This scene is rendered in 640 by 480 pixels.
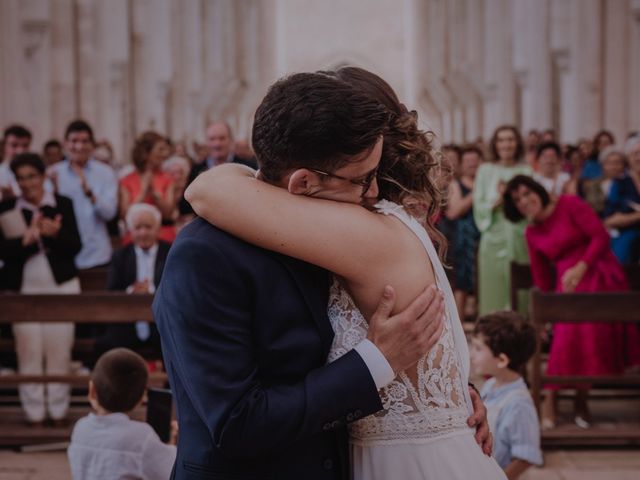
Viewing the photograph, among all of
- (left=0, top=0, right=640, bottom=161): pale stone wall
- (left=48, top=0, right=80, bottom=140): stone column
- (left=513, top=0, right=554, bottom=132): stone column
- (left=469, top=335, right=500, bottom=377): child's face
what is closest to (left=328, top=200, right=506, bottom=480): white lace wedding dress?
(left=0, top=0, right=640, bottom=161): pale stone wall

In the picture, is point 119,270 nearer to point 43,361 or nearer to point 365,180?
point 43,361

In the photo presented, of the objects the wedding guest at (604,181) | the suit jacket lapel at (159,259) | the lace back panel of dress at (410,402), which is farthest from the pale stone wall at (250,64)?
the wedding guest at (604,181)

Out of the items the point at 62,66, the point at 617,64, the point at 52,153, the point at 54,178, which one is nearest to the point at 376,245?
the point at 54,178

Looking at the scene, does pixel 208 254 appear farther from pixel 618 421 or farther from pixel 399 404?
pixel 618 421

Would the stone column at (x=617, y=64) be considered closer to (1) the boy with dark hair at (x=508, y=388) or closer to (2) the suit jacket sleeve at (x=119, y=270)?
(2) the suit jacket sleeve at (x=119, y=270)

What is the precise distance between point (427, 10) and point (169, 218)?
48.7 metres

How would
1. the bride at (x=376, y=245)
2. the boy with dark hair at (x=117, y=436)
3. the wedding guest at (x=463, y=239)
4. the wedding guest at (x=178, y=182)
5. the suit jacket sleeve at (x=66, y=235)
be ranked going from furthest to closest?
1. the wedding guest at (x=463, y=239)
2. the wedding guest at (x=178, y=182)
3. the suit jacket sleeve at (x=66, y=235)
4. the boy with dark hair at (x=117, y=436)
5. the bride at (x=376, y=245)

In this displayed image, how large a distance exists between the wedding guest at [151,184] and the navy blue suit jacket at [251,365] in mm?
6483

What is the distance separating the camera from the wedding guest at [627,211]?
958 centimetres

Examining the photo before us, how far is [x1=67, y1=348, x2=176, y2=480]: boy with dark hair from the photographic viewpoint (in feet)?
12.3

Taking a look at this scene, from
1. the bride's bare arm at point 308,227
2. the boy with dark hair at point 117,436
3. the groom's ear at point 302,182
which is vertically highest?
the groom's ear at point 302,182

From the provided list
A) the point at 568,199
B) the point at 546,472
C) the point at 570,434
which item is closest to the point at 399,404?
the point at 546,472

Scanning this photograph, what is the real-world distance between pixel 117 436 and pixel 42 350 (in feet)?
12.1

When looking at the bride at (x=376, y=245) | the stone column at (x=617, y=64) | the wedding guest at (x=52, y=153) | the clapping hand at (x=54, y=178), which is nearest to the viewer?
the bride at (x=376, y=245)
